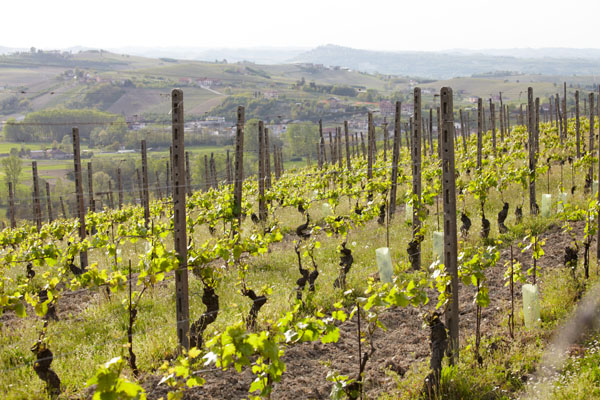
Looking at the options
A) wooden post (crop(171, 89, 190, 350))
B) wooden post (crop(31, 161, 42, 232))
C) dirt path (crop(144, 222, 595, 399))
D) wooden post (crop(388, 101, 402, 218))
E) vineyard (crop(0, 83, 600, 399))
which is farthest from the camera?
wooden post (crop(31, 161, 42, 232))

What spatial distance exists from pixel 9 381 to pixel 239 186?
21.7ft

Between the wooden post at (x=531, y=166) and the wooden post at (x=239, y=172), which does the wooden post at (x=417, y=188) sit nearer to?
the wooden post at (x=239, y=172)

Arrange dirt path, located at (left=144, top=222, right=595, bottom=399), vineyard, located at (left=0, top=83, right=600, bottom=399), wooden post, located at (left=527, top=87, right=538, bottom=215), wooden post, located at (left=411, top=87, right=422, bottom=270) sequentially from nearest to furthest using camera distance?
vineyard, located at (left=0, top=83, right=600, bottom=399) < dirt path, located at (left=144, top=222, right=595, bottom=399) < wooden post, located at (left=411, top=87, right=422, bottom=270) < wooden post, located at (left=527, top=87, right=538, bottom=215)

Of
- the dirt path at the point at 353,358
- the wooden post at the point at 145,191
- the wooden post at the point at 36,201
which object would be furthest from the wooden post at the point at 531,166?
the wooden post at the point at 36,201

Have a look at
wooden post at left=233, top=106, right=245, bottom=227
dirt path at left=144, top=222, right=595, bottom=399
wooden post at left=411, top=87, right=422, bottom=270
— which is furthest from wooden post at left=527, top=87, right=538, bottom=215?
wooden post at left=233, top=106, right=245, bottom=227

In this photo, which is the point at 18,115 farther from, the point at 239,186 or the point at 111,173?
the point at 239,186

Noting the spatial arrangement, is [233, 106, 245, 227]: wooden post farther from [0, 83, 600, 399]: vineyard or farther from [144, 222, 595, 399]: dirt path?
[144, 222, 595, 399]: dirt path

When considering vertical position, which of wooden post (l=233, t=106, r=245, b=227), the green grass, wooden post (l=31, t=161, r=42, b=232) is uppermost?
wooden post (l=233, t=106, r=245, b=227)

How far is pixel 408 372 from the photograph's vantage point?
19.2 ft

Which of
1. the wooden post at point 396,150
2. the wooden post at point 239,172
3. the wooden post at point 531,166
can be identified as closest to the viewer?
the wooden post at point 239,172

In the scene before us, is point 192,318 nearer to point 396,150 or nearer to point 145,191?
point 396,150

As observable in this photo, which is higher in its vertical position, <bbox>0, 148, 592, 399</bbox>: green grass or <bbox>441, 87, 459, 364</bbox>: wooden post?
<bbox>441, 87, 459, 364</bbox>: wooden post

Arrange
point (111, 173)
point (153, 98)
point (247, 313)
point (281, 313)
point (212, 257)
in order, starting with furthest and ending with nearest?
point (153, 98), point (111, 173), point (247, 313), point (281, 313), point (212, 257)

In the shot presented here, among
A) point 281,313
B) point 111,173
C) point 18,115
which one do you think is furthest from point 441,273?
point 18,115
